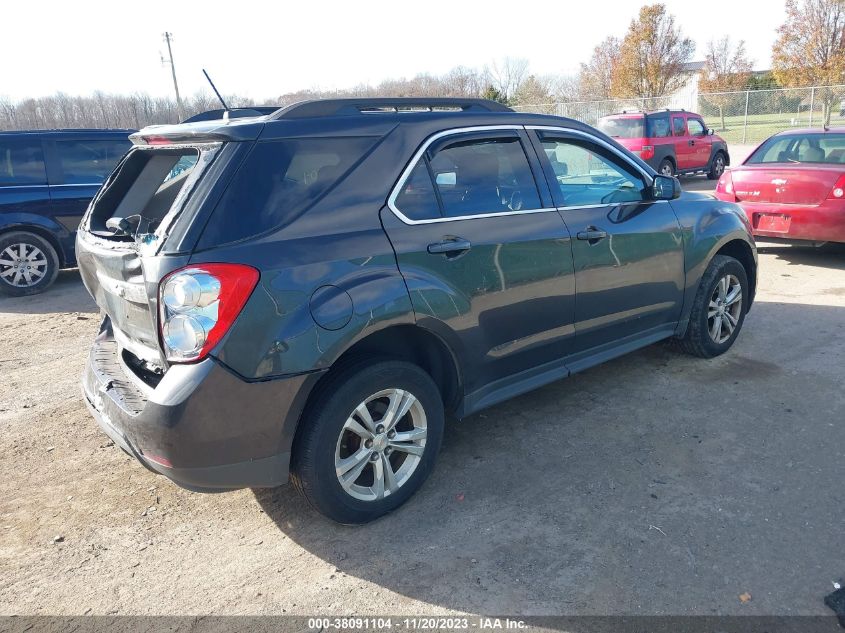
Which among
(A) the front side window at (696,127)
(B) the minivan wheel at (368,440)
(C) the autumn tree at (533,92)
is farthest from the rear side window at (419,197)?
(C) the autumn tree at (533,92)

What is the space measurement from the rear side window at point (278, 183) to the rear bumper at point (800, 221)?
226 inches

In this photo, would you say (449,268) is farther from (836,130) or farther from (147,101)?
(147,101)

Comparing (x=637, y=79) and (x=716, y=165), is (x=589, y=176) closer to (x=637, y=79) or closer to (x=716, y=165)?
(x=716, y=165)

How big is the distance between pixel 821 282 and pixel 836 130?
7.02ft

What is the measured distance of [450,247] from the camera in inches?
128

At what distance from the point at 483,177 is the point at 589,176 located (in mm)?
1036

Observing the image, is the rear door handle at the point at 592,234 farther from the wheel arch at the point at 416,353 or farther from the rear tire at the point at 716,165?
the rear tire at the point at 716,165

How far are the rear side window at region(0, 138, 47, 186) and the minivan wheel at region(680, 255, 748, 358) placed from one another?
754cm

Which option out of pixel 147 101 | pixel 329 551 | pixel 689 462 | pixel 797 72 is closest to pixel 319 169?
pixel 329 551

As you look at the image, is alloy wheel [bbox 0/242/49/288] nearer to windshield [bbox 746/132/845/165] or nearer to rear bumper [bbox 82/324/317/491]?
rear bumper [bbox 82/324/317/491]

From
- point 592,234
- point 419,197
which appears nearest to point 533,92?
point 592,234

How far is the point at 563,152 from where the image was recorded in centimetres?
412

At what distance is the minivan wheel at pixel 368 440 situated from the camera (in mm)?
2898

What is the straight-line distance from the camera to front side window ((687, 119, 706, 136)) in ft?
57.2
